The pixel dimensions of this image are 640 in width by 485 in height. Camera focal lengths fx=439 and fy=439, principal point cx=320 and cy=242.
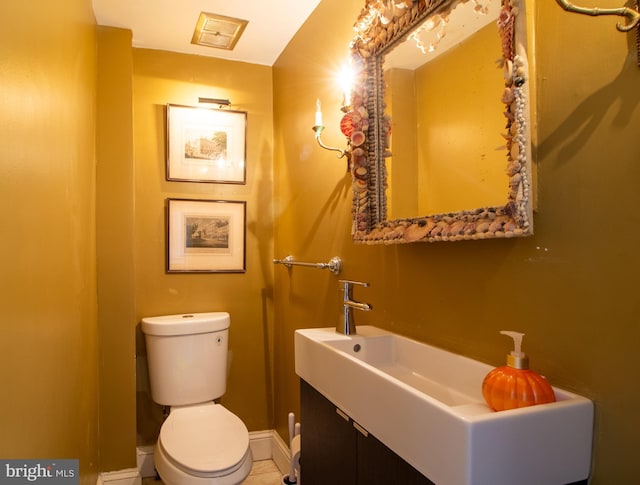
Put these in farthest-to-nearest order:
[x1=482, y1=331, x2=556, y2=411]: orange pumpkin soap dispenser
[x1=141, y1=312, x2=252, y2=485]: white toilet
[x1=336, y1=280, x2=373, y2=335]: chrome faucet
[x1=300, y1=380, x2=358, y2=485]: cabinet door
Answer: [x1=141, y1=312, x2=252, y2=485]: white toilet, [x1=336, y1=280, x2=373, y2=335]: chrome faucet, [x1=300, y1=380, x2=358, y2=485]: cabinet door, [x1=482, y1=331, x2=556, y2=411]: orange pumpkin soap dispenser

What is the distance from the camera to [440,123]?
3.95 feet

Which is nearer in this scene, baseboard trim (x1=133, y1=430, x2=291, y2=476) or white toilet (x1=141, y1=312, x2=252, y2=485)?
white toilet (x1=141, y1=312, x2=252, y2=485)

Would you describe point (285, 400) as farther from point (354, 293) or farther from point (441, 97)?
point (441, 97)

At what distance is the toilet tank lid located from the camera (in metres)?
→ 2.21

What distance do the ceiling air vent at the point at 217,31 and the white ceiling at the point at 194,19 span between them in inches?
1.2

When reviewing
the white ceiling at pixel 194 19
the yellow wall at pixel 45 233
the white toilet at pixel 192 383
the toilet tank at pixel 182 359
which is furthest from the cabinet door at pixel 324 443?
the white ceiling at pixel 194 19

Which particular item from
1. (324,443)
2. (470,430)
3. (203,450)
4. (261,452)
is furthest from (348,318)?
(261,452)

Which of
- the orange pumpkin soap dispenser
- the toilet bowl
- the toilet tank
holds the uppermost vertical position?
the orange pumpkin soap dispenser

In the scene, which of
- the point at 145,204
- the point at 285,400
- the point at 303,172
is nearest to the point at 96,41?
the point at 145,204

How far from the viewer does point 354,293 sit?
1661mm

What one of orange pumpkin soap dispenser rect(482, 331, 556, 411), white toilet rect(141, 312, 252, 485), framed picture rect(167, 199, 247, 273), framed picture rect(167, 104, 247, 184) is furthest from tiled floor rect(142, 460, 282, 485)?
orange pumpkin soap dispenser rect(482, 331, 556, 411)

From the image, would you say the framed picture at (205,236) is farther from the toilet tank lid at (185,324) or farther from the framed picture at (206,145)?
the toilet tank lid at (185,324)

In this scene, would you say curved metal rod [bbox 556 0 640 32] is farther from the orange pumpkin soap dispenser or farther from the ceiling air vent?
the ceiling air vent

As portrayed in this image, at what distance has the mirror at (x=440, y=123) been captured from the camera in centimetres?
91
